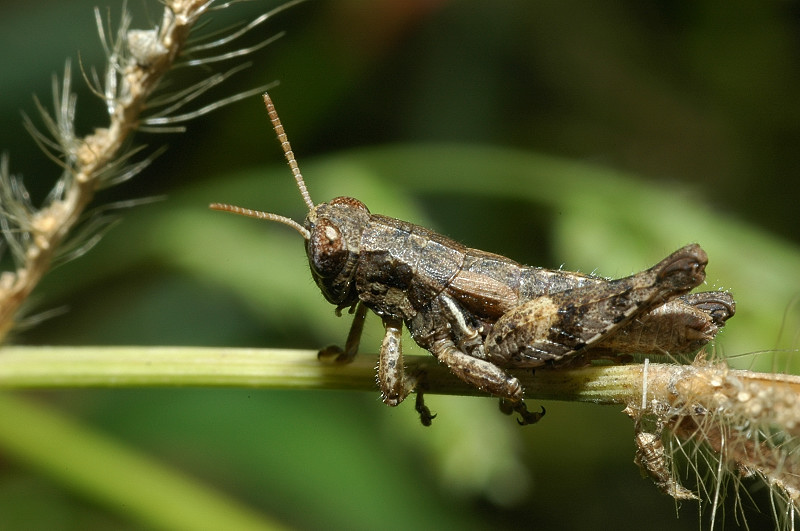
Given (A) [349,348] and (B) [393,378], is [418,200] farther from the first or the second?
(B) [393,378]

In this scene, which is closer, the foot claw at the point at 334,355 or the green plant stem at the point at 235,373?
the green plant stem at the point at 235,373

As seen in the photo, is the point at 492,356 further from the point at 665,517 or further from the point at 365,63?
the point at 365,63

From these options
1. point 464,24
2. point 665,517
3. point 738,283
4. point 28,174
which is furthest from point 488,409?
point 28,174

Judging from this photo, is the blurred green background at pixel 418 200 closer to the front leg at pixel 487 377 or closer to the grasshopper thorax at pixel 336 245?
the grasshopper thorax at pixel 336 245

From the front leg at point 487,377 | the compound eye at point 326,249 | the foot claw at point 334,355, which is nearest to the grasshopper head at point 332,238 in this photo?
the compound eye at point 326,249

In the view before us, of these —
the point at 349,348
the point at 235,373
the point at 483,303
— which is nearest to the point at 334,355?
the point at 349,348

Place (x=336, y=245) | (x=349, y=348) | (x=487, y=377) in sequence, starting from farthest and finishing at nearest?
1. (x=336, y=245)
2. (x=349, y=348)
3. (x=487, y=377)

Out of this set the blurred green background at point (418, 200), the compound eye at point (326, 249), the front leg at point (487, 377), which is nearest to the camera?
the front leg at point (487, 377)

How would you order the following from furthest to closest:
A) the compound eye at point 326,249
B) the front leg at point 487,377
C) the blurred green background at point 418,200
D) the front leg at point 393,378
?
the blurred green background at point 418,200
the compound eye at point 326,249
the front leg at point 393,378
the front leg at point 487,377
